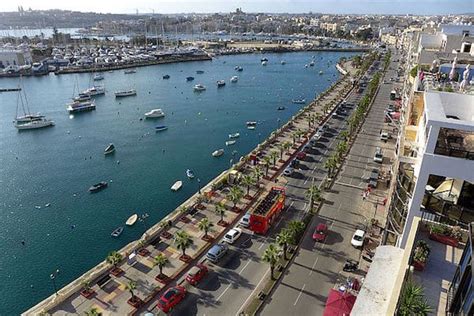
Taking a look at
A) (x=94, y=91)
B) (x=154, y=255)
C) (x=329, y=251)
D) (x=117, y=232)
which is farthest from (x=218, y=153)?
(x=94, y=91)

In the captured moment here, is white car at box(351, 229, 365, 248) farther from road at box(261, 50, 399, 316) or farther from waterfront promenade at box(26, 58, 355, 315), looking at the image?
waterfront promenade at box(26, 58, 355, 315)

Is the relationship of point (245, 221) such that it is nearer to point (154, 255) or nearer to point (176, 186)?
point (154, 255)

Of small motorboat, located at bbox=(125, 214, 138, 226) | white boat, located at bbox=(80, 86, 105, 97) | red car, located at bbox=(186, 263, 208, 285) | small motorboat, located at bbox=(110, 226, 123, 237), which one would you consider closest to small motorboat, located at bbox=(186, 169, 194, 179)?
small motorboat, located at bbox=(125, 214, 138, 226)

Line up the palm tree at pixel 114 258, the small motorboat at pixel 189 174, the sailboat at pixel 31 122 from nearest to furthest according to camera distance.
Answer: the palm tree at pixel 114 258 → the small motorboat at pixel 189 174 → the sailboat at pixel 31 122

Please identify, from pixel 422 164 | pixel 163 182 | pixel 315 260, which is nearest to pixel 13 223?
pixel 163 182

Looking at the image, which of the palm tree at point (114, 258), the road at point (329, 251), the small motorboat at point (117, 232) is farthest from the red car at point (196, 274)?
the small motorboat at point (117, 232)

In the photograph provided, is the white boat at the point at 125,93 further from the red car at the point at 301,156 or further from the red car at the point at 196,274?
the red car at the point at 196,274
